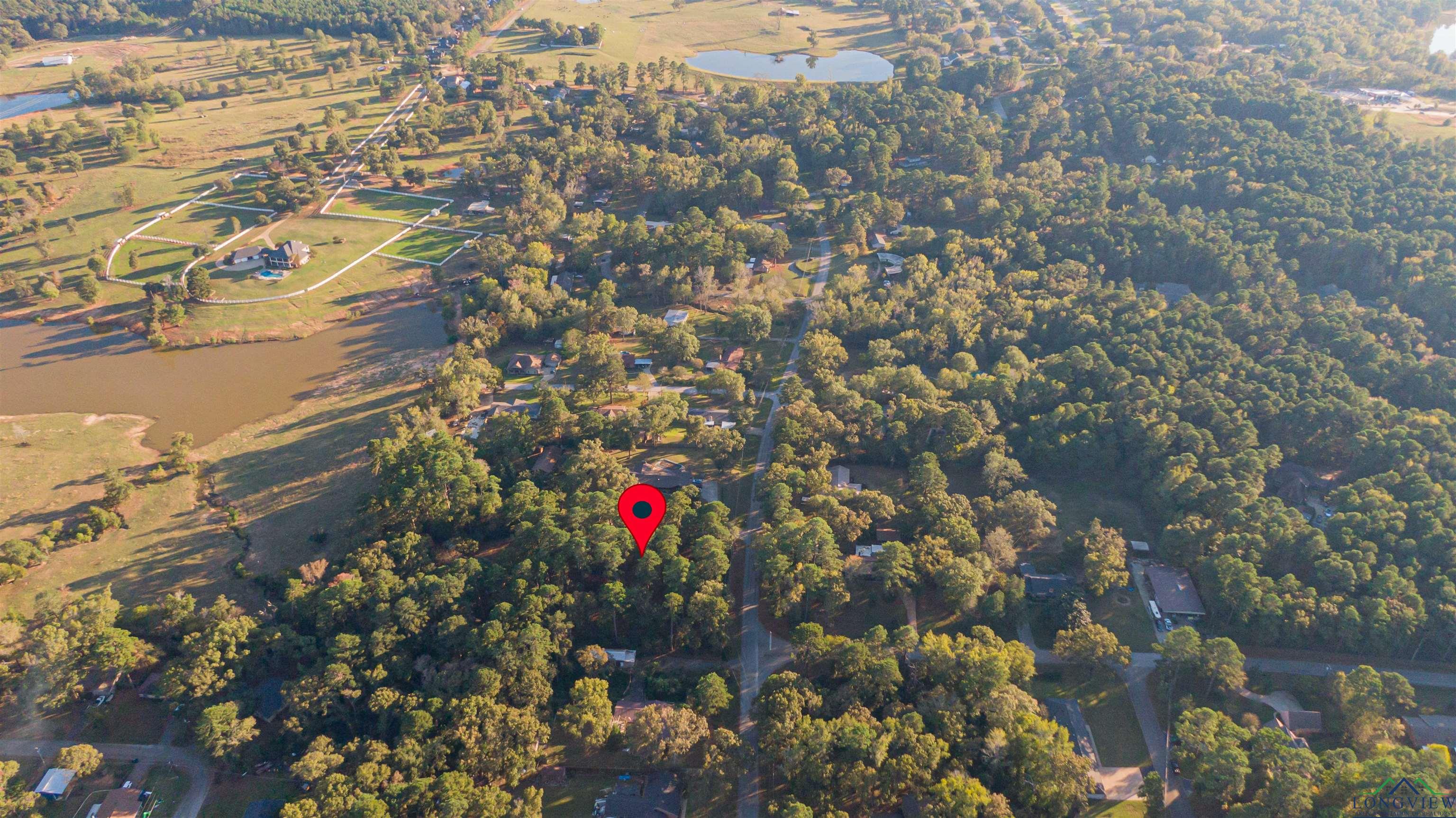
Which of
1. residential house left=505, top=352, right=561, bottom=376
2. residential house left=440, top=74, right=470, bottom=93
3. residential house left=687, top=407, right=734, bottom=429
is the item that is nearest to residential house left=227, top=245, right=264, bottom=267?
residential house left=505, top=352, right=561, bottom=376

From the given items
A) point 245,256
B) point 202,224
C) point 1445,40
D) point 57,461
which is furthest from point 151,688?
point 1445,40

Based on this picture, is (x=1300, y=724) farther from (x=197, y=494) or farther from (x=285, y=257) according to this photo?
(x=285, y=257)

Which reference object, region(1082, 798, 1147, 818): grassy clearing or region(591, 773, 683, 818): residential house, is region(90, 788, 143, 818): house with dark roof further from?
region(1082, 798, 1147, 818): grassy clearing

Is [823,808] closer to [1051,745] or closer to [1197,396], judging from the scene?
[1051,745]

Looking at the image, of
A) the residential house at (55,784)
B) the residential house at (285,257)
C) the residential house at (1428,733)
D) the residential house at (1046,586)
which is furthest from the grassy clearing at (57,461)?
the residential house at (1428,733)

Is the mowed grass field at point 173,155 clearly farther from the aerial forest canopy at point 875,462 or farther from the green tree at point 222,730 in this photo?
the green tree at point 222,730

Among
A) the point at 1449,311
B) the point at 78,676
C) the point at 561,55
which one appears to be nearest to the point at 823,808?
the point at 78,676
